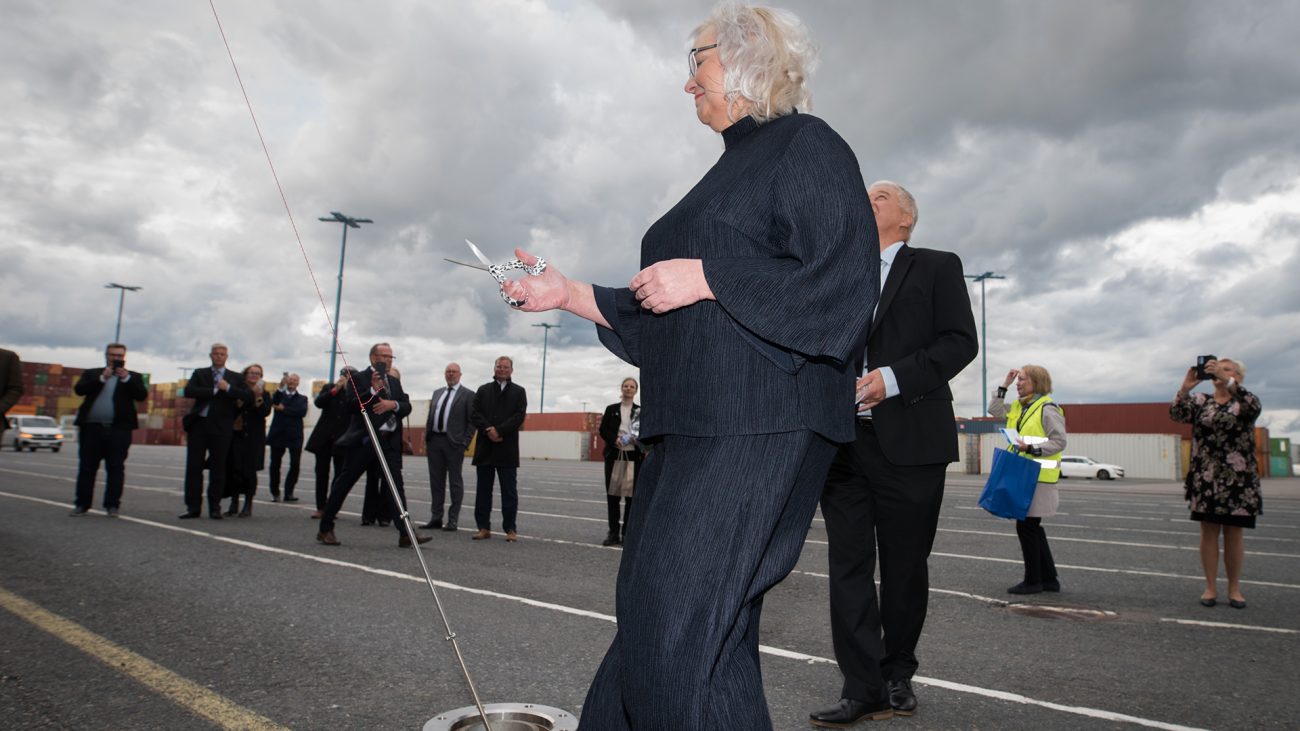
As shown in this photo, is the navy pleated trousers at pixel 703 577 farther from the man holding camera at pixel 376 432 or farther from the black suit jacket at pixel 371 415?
the black suit jacket at pixel 371 415

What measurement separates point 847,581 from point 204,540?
708 centimetres

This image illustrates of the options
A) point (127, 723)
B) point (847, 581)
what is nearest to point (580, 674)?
point (847, 581)

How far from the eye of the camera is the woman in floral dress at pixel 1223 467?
6195mm

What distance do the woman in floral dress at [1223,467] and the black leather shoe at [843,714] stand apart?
172 inches

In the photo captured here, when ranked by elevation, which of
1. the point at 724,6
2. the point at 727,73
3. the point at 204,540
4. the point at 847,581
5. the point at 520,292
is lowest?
the point at 204,540

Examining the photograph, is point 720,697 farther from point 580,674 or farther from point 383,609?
point 383,609

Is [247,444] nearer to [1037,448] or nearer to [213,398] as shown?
[213,398]

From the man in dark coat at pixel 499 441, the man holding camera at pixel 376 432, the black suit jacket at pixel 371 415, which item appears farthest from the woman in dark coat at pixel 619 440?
the black suit jacket at pixel 371 415

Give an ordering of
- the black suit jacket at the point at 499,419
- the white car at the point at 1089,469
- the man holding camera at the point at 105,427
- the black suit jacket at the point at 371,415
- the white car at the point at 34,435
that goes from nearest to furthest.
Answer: the black suit jacket at the point at 371,415 < the black suit jacket at the point at 499,419 < the man holding camera at the point at 105,427 < the white car at the point at 34,435 < the white car at the point at 1089,469

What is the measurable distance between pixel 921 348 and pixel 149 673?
11.8 feet

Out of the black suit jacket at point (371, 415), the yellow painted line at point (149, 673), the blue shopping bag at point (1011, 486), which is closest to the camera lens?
the yellow painted line at point (149, 673)

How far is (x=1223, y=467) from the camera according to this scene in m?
6.36

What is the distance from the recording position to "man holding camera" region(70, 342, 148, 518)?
401 inches

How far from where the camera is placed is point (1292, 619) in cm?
574
